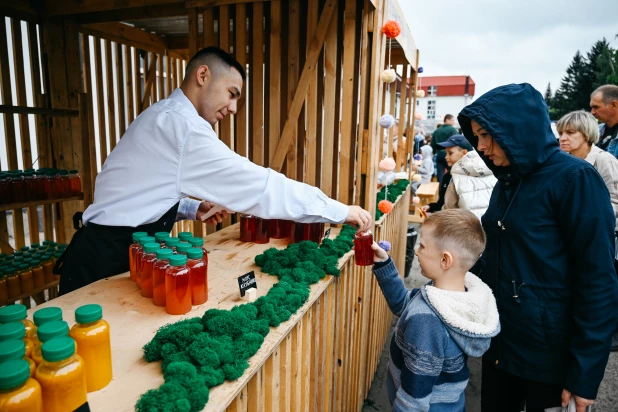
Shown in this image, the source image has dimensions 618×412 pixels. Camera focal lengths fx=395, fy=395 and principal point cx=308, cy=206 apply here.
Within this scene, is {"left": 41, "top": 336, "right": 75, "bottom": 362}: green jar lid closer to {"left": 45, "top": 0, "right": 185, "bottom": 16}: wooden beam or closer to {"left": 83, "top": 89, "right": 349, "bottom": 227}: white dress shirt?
{"left": 83, "top": 89, "right": 349, "bottom": 227}: white dress shirt

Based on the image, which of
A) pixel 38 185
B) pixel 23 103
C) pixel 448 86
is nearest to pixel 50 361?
pixel 38 185

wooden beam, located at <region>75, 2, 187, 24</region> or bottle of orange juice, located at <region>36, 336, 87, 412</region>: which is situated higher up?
wooden beam, located at <region>75, 2, 187, 24</region>

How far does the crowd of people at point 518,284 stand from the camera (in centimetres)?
146

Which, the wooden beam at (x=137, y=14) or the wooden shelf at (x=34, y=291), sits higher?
the wooden beam at (x=137, y=14)

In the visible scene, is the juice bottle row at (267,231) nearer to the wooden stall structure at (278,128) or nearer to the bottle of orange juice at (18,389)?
the wooden stall structure at (278,128)

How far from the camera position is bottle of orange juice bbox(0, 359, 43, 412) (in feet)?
2.30

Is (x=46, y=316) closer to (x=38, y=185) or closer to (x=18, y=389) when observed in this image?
(x=18, y=389)

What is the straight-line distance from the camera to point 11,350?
0.75 m

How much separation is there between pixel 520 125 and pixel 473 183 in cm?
240

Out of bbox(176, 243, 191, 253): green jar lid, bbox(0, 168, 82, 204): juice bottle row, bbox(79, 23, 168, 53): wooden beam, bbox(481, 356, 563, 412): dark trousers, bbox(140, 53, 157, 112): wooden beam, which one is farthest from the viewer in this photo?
bbox(140, 53, 157, 112): wooden beam

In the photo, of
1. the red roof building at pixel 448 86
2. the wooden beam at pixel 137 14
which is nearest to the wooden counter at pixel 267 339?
the wooden beam at pixel 137 14

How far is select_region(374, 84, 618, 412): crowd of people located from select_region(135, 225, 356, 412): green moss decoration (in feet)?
1.66

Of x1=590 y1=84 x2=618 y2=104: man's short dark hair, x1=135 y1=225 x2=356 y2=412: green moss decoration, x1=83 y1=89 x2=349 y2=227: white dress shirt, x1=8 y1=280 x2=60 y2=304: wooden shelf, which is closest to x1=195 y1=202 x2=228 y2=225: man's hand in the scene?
x1=83 y1=89 x2=349 y2=227: white dress shirt

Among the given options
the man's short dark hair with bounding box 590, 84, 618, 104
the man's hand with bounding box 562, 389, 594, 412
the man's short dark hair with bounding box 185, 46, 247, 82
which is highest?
the man's short dark hair with bounding box 590, 84, 618, 104
